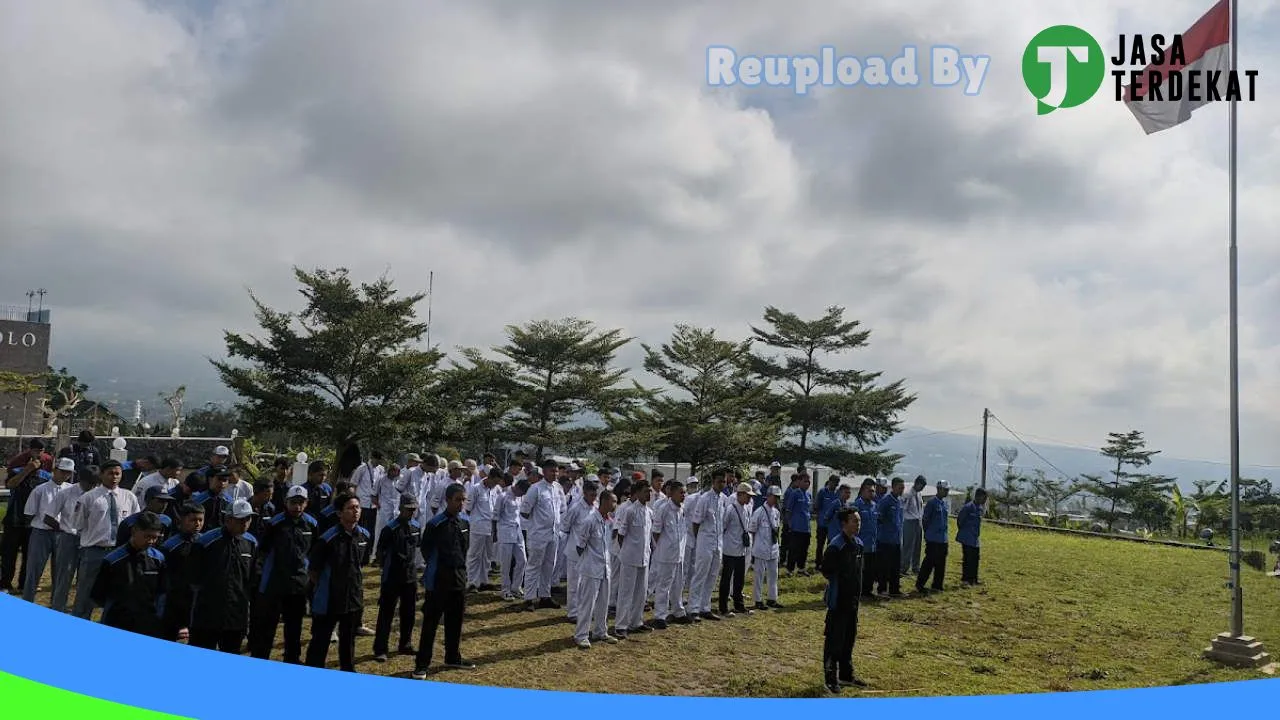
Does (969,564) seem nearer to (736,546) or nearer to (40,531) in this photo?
(736,546)

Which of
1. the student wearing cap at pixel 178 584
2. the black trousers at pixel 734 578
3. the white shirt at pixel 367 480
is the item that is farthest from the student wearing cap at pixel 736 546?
the student wearing cap at pixel 178 584

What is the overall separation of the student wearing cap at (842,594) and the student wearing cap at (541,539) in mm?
4186

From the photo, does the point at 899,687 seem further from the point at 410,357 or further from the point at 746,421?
the point at 746,421

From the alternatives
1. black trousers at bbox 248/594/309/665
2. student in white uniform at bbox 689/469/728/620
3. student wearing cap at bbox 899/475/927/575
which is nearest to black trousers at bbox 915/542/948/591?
student wearing cap at bbox 899/475/927/575

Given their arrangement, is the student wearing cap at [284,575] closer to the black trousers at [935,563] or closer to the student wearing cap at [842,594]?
the student wearing cap at [842,594]

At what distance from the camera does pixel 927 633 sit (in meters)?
10.9

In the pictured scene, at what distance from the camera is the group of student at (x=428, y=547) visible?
670 cm

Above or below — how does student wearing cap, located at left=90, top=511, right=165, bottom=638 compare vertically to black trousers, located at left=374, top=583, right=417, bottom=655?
above

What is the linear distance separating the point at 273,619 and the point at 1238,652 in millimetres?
9958

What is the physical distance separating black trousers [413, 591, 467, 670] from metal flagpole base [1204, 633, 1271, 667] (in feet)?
27.2

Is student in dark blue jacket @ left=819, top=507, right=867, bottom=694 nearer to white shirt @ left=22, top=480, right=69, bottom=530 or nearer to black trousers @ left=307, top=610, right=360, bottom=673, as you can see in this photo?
black trousers @ left=307, top=610, right=360, bottom=673

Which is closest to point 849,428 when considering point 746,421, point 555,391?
point 746,421

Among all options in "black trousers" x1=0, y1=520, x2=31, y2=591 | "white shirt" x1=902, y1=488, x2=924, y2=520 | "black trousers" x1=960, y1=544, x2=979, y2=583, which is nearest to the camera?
"black trousers" x1=0, y1=520, x2=31, y2=591

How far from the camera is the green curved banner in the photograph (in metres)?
7.03
